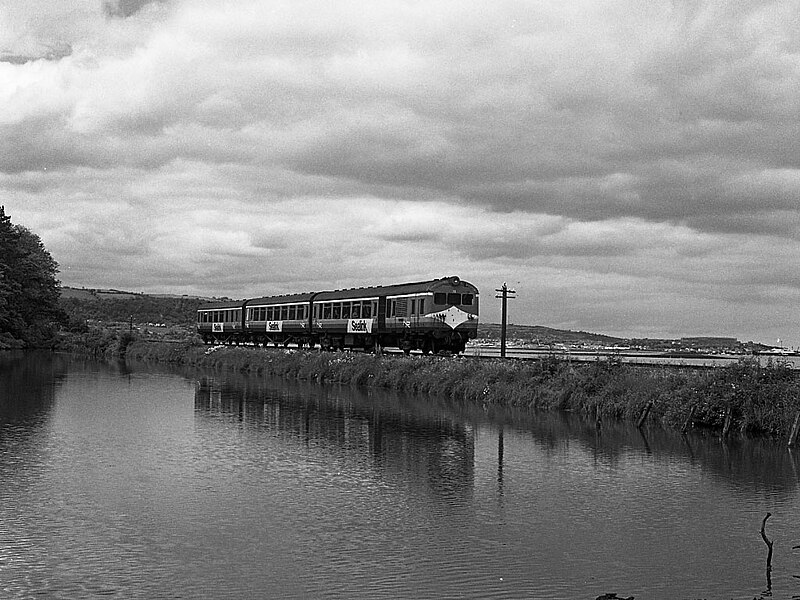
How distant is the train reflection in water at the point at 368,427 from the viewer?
24281 mm

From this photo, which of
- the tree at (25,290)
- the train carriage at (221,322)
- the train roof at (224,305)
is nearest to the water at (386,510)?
the train carriage at (221,322)

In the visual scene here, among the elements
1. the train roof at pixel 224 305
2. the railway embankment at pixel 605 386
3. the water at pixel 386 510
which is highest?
the train roof at pixel 224 305

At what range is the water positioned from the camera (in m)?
14.3

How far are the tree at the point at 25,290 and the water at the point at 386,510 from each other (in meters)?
65.2

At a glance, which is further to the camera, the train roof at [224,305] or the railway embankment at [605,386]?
the train roof at [224,305]

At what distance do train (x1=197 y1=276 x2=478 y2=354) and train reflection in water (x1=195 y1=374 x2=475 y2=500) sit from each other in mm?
5492

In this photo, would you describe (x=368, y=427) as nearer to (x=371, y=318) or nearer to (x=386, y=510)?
(x=386, y=510)

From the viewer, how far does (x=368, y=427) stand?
33.8m

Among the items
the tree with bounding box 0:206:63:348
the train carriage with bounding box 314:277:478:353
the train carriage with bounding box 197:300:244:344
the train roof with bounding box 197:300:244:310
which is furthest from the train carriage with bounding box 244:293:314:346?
the tree with bounding box 0:206:63:348

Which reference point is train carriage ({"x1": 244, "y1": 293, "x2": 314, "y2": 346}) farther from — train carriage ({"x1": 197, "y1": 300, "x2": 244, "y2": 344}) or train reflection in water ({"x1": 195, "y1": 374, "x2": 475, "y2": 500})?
train reflection in water ({"x1": 195, "y1": 374, "x2": 475, "y2": 500})

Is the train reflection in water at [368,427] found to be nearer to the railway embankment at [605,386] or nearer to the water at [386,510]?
the water at [386,510]

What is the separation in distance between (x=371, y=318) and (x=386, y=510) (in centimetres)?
3976

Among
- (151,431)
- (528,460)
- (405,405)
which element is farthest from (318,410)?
(528,460)

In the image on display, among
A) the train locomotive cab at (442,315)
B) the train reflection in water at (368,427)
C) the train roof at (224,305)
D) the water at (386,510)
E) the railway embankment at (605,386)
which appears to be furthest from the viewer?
the train roof at (224,305)
